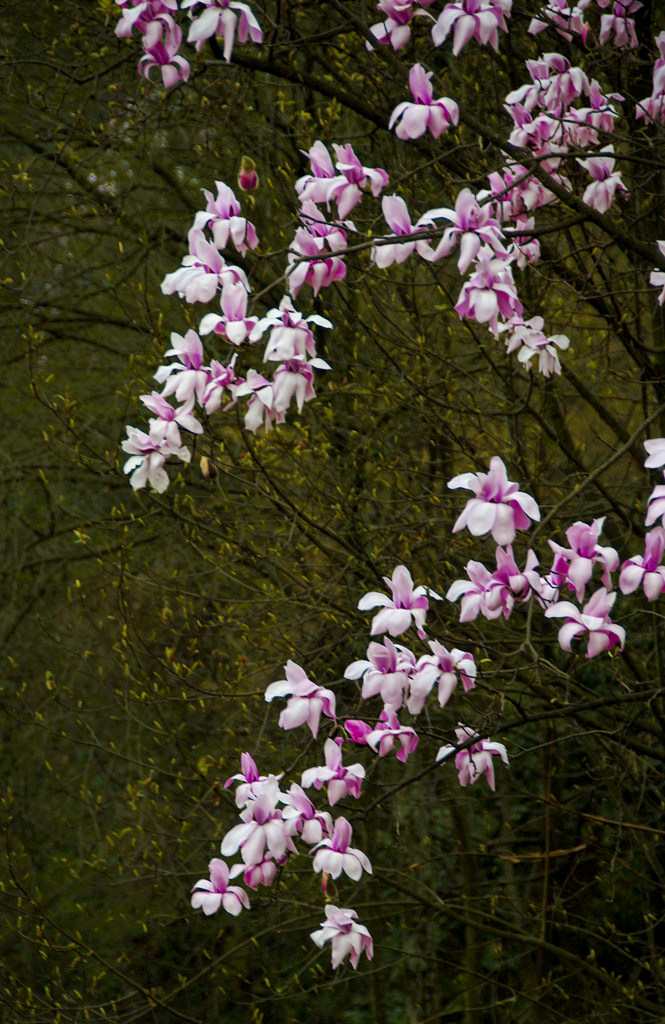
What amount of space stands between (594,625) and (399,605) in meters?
0.44

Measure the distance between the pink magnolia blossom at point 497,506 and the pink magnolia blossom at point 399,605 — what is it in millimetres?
245

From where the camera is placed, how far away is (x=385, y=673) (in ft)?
7.89

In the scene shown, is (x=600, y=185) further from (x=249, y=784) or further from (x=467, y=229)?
(x=249, y=784)

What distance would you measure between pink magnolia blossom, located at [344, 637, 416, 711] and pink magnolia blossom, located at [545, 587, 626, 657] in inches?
14.6

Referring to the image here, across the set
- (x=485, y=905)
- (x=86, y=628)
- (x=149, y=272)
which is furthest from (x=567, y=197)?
(x=86, y=628)

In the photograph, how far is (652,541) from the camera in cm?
210

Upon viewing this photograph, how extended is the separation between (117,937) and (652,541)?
5.53 meters

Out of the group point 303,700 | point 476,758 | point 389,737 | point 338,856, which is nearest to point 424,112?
point 303,700

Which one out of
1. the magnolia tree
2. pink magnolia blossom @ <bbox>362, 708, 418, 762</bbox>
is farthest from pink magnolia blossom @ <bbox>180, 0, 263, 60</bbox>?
pink magnolia blossom @ <bbox>362, 708, 418, 762</bbox>

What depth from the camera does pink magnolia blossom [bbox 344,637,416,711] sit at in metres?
2.38

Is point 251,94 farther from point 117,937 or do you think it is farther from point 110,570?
point 117,937

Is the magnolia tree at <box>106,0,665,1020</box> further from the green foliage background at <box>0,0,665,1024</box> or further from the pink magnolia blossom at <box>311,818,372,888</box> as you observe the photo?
the green foliage background at <box>0,0,665,1024</box>

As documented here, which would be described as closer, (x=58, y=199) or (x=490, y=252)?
(x=490, y=252)

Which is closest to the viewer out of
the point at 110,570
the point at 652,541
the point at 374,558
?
the point at 652,541
